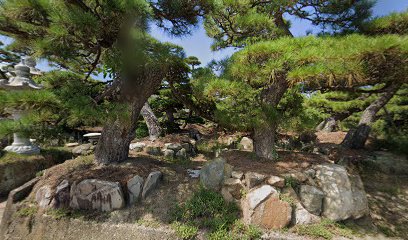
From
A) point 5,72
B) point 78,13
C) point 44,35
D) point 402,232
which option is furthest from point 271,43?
point 5,72

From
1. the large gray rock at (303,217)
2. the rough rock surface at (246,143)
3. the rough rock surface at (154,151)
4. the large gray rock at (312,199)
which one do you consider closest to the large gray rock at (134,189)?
the rough rock surface at (154,151)

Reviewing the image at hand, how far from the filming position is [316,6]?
10.1ft

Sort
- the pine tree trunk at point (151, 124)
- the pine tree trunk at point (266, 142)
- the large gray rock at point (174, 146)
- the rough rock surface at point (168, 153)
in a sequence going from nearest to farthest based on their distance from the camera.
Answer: the pine tree trunk at point (266, 142)
the rough rock surface at point (168, 153)
the large gray rock at point (174, 146)
the pine tree trunk at point (151, 124)

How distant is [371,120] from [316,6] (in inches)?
151

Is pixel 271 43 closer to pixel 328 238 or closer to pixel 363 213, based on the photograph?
pixel 328 238

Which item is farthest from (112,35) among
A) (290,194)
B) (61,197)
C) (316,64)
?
(290,194)

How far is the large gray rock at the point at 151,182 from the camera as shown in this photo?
2713 millimetres

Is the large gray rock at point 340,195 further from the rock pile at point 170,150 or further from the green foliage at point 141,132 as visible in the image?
the green foliage at point 141,132

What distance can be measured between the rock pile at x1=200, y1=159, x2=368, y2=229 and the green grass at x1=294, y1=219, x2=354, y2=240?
0.21ft

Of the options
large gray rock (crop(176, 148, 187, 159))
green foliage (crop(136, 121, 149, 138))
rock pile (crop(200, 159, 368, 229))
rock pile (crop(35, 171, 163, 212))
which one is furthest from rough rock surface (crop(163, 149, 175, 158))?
green foliage (crop(136, 121, 149, 138))

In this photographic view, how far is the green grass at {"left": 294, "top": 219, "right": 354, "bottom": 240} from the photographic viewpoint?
2189mm

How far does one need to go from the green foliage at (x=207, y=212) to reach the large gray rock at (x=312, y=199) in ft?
2.90

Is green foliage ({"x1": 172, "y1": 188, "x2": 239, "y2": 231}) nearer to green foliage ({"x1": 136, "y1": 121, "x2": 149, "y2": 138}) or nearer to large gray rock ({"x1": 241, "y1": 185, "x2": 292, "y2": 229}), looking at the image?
large gray rock ({"x1": 241, "y1": 185, "x2": 292, "y2": 229})

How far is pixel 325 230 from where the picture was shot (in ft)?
7.32
